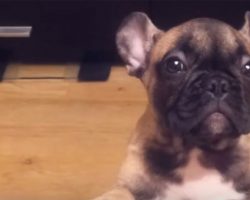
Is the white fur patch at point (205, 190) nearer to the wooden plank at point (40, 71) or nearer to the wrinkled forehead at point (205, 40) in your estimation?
the wrinkled forehead at point (205, 40)

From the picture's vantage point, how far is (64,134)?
179 centimetres

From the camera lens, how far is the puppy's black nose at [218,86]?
1.22 metres

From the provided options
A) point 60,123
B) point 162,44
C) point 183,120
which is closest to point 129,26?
point 162,44

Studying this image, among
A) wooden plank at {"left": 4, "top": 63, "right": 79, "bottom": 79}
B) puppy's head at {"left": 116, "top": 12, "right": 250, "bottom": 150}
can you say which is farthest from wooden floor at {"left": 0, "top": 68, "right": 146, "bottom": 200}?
puppy's head at {"left": 116, "top": 12, "right": 250, "bottom": 150}

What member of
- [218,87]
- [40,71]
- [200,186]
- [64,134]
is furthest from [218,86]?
[40,71]

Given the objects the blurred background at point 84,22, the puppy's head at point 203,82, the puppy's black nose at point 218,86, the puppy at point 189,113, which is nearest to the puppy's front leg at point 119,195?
the puppy at point 189,113

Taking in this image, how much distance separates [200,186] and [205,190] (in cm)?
1

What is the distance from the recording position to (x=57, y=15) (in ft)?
7.11

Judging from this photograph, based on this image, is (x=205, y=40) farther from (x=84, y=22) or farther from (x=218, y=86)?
(x=84, y=22)

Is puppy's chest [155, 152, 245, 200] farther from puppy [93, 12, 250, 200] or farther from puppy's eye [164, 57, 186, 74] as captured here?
puppy's eye [164, 57, 186, 74]

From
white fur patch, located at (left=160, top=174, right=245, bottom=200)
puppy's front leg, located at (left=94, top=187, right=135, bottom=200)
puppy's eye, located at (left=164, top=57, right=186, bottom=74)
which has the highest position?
puppy's eye, located at (left=164, top=57, right=186, bottom=74)

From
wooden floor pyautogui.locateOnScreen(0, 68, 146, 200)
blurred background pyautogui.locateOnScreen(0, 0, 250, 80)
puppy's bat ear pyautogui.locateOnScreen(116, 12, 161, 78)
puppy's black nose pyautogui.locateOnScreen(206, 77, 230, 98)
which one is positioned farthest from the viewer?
blurred background pyautogui.locateOnScreen(0, 0, 250, 80)

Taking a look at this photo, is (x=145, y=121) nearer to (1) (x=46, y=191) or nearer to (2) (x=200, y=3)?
(1) (x=46, y=191)

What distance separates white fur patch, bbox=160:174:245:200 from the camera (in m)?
1.31
